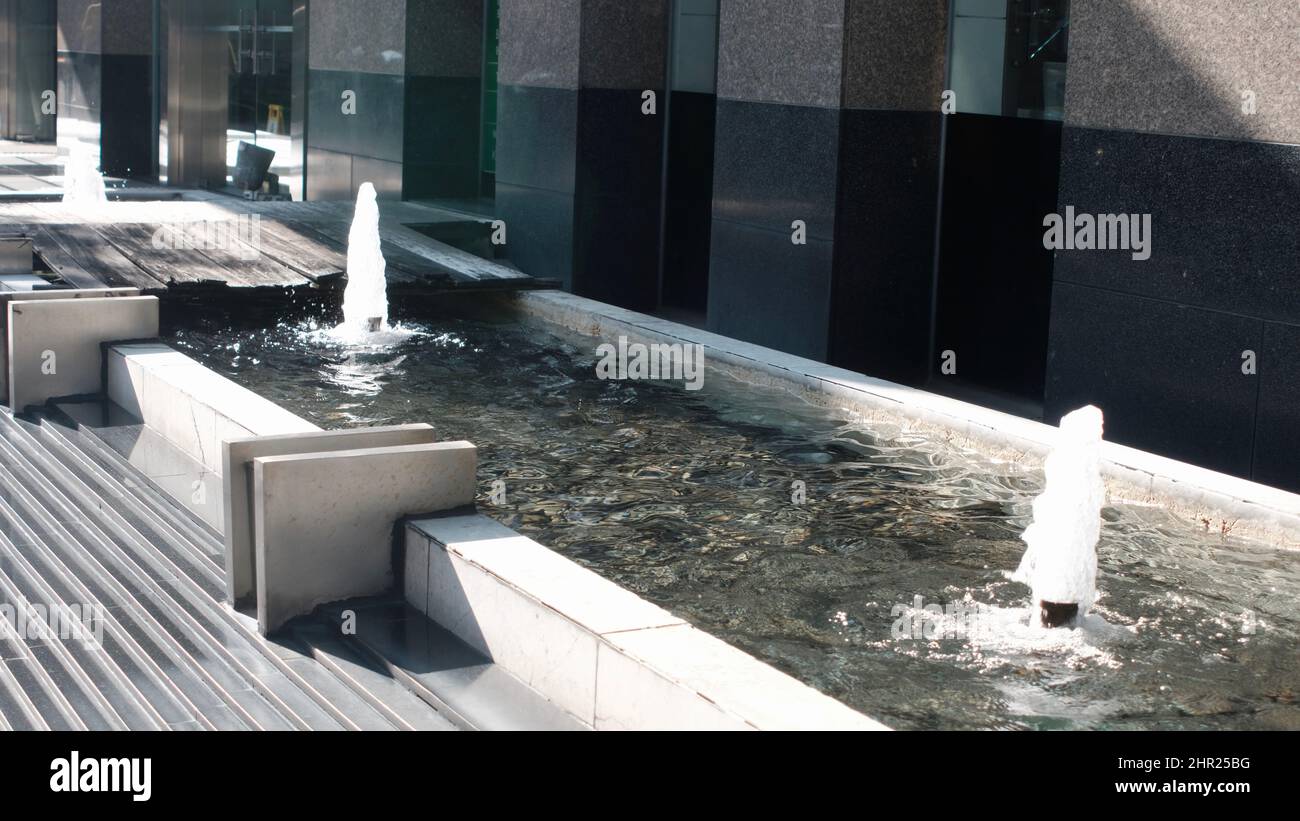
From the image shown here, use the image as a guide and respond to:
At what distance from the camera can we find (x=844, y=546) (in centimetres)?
698

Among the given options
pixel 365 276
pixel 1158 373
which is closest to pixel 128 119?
pixel 365 276

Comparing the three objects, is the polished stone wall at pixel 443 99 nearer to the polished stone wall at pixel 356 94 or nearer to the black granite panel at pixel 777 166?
the polished stone wall at pixel 356 94

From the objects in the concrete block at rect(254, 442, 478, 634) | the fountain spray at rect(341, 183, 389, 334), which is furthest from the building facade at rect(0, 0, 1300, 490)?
the concrete block at rect(254, 442, 478, 634)

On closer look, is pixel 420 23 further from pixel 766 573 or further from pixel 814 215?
pixel 766 573

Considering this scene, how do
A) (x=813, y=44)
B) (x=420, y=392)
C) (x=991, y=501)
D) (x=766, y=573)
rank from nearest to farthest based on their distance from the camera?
1. (x=766, y=573)
2. (x=991, y=501)
3. (x=420, y=392)
4. (x=813, y=44)

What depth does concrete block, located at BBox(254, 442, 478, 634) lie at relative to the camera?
593 centimetres

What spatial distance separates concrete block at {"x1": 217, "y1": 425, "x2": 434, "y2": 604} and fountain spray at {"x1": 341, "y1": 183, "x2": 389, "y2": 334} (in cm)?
603

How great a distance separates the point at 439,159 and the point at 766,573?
12.1m

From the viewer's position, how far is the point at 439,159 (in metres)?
17.8

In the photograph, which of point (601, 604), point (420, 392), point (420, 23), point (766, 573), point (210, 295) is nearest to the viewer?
point (601, 604)

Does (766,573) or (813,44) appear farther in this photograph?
(813,44)

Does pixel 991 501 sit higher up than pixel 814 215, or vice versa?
pixel 814 215
